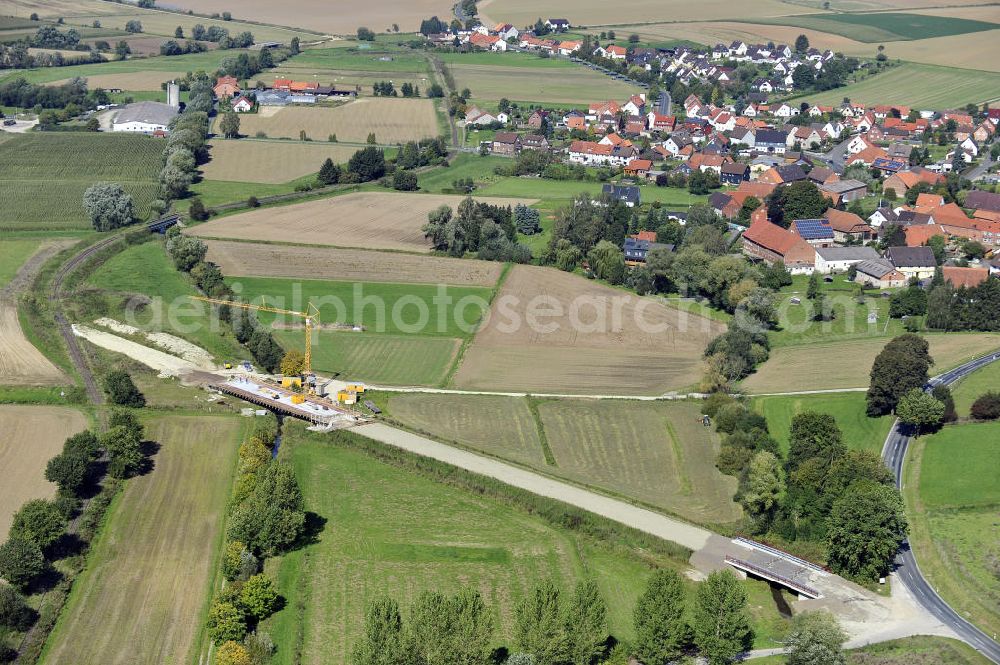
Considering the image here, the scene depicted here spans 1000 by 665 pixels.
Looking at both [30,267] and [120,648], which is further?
[30,267]

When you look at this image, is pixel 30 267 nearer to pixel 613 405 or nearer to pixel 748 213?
pixel 613 405

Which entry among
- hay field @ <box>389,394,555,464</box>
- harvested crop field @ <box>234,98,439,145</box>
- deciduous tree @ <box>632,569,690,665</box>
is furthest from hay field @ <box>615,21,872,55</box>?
deciduous tree @ <box>632,569,690,665</box>

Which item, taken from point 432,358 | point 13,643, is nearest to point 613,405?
point 432,358

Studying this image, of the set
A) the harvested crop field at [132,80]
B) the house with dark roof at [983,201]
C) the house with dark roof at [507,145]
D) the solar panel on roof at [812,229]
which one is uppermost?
the harvested crop field at [132,80]

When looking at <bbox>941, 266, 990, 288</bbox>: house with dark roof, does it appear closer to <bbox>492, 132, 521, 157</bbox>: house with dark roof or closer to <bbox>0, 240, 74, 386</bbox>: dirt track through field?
<bbox>492, 132, 521, 157</bbox>: house with dark roof

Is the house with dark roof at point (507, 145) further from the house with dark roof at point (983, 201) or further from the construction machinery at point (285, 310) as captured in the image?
the construction machinery at point (285, 310)

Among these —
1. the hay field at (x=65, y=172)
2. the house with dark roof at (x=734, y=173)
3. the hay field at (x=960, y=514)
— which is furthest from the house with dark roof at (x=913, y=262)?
the hay field at (x=65, y=172)
